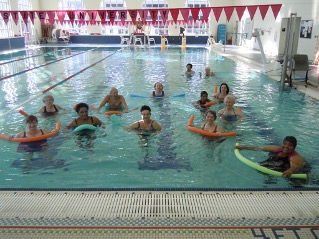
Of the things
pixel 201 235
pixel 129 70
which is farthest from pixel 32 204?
pixel 129 70

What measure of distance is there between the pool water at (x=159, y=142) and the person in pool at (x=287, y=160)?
0.15 metres

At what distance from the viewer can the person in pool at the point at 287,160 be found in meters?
3.88

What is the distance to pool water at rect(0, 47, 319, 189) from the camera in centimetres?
391

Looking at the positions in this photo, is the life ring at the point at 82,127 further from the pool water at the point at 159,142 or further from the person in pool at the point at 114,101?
the person in pool at the point at 114,101

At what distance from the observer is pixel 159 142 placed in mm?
5094

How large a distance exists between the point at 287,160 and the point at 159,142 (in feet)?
6.31

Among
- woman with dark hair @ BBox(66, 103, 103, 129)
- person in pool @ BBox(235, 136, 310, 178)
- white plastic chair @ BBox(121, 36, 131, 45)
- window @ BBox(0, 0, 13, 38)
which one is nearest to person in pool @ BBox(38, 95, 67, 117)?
woman with dark hair @ BBox(66, 103, 103, 129)

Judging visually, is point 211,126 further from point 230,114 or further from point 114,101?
point 114,101

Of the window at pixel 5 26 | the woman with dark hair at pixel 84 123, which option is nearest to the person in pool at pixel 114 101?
the woman with dark hair at pixel 84 123

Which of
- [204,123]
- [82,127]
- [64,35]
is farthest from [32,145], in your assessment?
[64,35]

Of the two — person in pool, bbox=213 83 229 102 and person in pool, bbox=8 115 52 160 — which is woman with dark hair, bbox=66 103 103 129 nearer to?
person in pool, bbox=8 115 52 160

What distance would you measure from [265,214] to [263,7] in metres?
11.5

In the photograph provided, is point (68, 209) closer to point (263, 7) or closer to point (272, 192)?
point (272, 192)

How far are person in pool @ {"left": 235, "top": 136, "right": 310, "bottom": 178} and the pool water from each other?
15 cm
